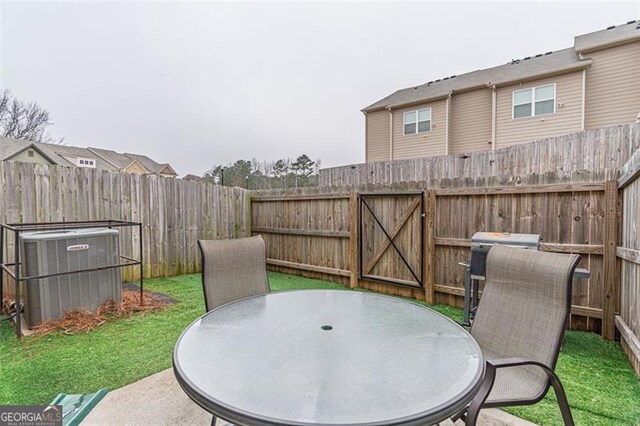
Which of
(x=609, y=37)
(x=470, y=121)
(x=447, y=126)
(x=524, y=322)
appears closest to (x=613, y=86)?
(x=609, y=37)

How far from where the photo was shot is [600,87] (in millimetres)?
8570

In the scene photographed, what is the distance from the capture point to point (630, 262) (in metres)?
2.63

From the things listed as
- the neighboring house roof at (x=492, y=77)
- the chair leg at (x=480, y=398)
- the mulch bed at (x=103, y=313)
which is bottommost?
the mulch bed at (x=103, y=313)

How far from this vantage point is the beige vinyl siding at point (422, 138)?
1102cm

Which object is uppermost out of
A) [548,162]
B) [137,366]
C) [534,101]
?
[534,101]

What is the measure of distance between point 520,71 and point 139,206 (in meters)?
11.5

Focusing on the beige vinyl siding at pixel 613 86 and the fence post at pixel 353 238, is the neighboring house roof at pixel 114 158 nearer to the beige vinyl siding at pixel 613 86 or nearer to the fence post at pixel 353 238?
the fence post at pixel 353 238

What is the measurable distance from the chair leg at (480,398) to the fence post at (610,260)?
2.88 meters

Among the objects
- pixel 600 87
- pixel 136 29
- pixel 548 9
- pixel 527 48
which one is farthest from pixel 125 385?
pixel 527 48

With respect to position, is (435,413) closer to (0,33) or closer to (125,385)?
(125,385)

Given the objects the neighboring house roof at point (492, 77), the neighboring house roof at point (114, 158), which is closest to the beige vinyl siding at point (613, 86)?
the neighboring house roof at point (492, 77)

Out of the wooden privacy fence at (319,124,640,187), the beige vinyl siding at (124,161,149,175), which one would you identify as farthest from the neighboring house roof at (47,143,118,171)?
the wooden privacy fence at (319,124,640,187)

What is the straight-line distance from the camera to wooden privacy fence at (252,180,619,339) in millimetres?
3207

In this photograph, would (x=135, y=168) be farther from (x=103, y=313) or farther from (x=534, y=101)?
(x=534, y=101)
